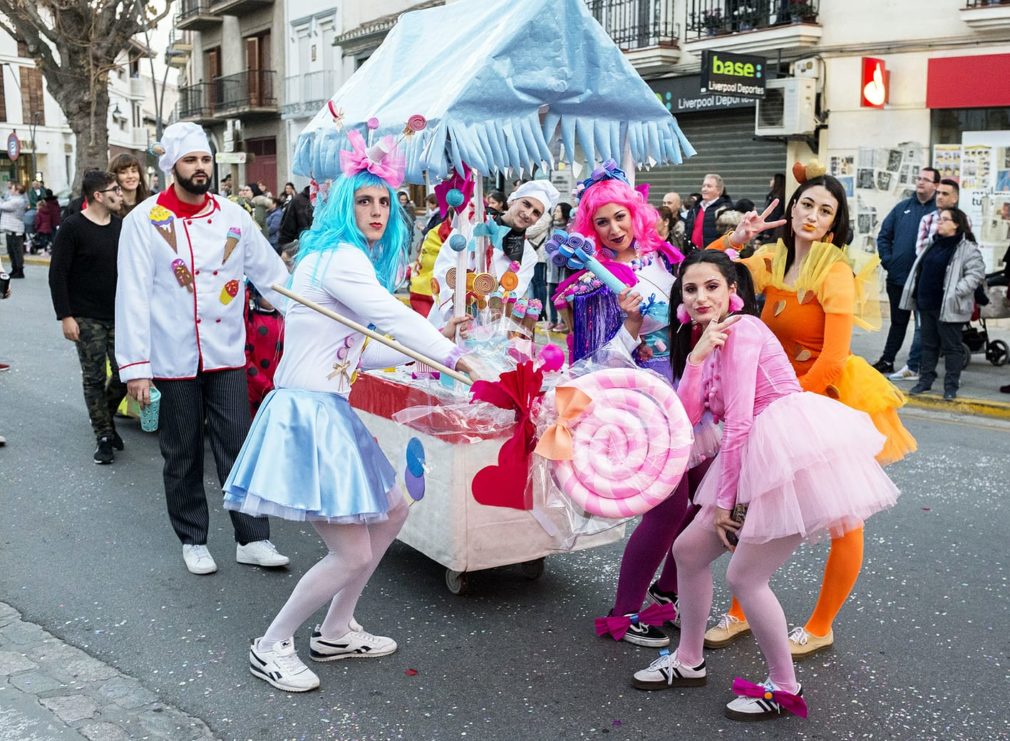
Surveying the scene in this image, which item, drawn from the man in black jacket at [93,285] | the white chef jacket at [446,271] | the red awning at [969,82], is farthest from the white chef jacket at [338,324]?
the red awning at [969,82]

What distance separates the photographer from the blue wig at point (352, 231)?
12.0 feet

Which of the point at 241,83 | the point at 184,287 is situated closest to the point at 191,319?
the point at 184,287

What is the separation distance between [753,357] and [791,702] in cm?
114

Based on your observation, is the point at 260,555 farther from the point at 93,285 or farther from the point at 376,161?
the point at 93,285

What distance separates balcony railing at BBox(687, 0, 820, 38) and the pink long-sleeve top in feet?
48.0

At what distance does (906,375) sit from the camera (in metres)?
10.1

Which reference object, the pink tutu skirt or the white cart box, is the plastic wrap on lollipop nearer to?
the pink tutu skirt

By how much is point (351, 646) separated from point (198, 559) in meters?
1.32

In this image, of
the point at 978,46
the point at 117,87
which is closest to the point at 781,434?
the point at 978,46

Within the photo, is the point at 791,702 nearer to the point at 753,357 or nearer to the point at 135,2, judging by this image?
the point at 753,357

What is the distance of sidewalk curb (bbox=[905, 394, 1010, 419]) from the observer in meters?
8.83

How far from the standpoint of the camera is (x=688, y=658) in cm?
371

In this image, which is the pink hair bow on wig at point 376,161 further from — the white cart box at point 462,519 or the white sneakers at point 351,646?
the white sneakers at point 351,646

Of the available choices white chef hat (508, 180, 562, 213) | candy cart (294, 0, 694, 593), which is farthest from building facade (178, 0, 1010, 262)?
candy cart (294, 0, 694, 593)
